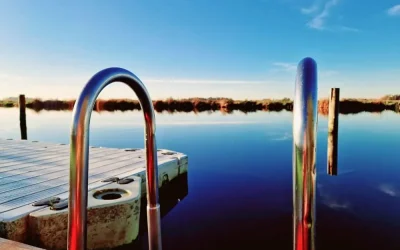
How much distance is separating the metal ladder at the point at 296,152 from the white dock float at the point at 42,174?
223cm

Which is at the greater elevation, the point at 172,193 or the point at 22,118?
the point at 22,118

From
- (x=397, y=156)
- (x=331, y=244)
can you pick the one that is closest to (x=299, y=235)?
(x=331, y=244)

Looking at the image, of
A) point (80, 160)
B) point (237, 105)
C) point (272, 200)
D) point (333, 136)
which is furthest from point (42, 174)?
point (237, 105)

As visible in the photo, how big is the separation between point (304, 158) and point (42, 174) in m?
4.79

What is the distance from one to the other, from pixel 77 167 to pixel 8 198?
316cm

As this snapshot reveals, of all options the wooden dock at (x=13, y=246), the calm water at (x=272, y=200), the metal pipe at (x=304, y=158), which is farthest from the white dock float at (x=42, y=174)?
the metal pipe at (x=304, y=158)

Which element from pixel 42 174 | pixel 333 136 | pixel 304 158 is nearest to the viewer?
pixel 304 158

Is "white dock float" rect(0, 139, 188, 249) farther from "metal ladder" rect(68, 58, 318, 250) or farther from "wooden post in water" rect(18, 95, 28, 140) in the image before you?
"wooden post in water" rect(18, 95, 28, 140)

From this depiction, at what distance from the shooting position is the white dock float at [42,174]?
286 cm

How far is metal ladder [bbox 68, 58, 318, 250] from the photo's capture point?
0.81 metres

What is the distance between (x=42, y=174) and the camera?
15.4ft

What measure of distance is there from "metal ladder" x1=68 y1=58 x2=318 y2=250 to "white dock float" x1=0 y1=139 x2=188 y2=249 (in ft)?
7.31

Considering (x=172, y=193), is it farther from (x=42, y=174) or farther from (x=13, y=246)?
(x=13, y=246)

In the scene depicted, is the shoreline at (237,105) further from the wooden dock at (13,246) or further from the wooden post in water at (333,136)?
the wooden dock at (13,246)
